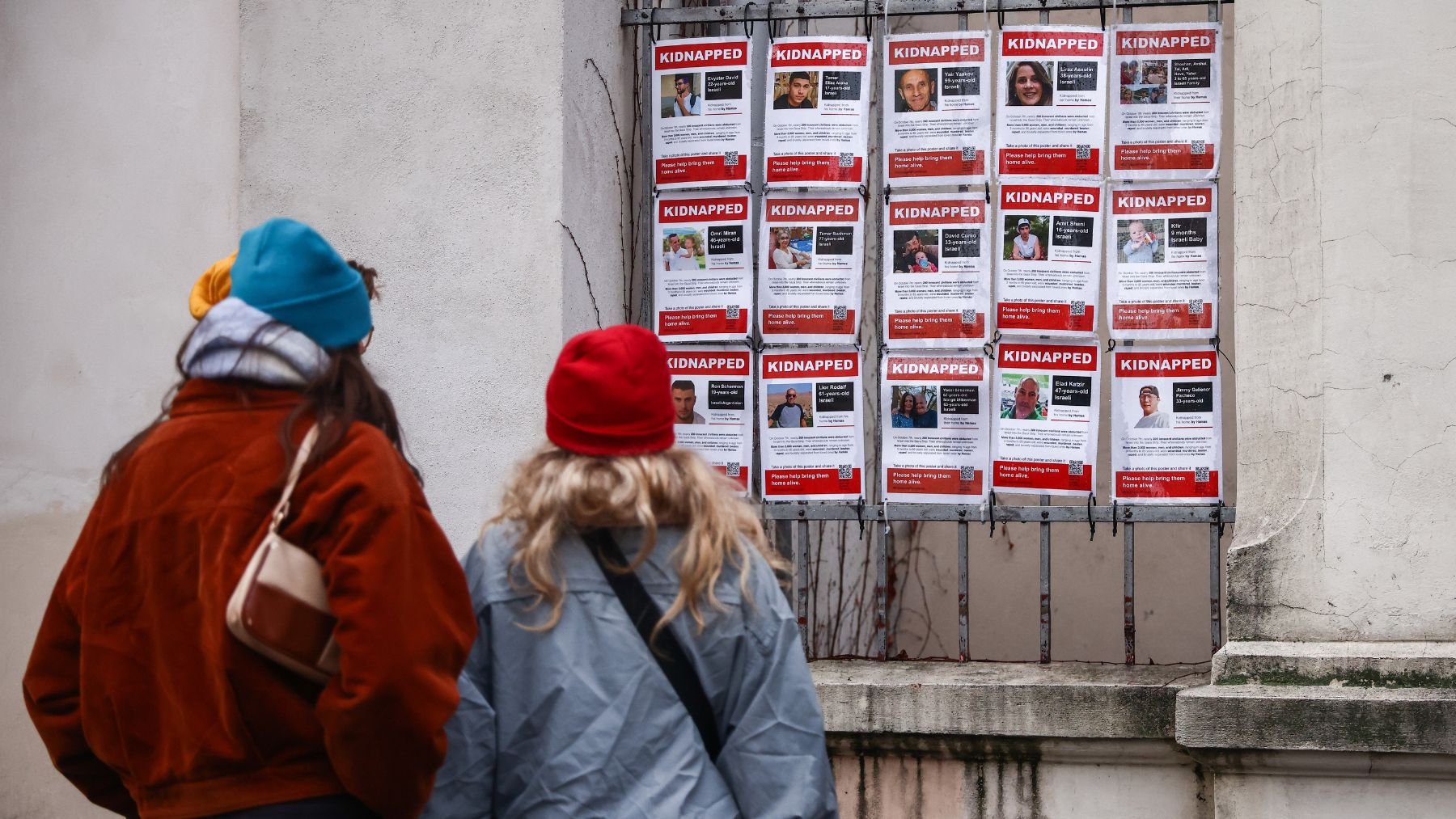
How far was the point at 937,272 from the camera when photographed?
4.52 metres

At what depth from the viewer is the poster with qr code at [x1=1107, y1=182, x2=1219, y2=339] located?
14.4 feet

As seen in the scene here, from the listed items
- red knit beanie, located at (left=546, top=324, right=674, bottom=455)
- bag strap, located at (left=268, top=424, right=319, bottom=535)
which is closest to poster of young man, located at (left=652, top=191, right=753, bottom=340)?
red knit beanie, located at (left=546, top=324, right=674, bottom=455)

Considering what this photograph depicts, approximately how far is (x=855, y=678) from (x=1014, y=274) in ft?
4.36

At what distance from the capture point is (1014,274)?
4.47 m

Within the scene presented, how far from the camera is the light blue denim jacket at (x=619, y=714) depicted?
7.50 feet

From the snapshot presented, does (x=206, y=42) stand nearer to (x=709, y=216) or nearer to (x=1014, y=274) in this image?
(x=709, y=216)

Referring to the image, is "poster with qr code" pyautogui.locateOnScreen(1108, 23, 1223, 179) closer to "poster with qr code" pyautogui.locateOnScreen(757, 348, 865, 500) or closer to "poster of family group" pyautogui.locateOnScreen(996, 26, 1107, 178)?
"poster of family group" pyautogui.locateOnScreen(996, 26, 1107, 178)

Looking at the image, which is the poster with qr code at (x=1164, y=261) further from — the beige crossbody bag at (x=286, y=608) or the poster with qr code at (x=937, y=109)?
the beige crossbody bag at (x=286, y=608)

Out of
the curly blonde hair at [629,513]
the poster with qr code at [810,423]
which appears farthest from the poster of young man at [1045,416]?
the curly blonde hair at [629,513]

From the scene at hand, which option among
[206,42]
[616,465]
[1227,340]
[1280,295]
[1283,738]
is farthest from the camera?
[1227,340]

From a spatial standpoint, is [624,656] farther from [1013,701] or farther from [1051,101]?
[1051,101]

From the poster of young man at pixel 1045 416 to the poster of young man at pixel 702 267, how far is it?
2.78 feet

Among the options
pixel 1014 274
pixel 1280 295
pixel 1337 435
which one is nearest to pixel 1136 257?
pixel 1014 274

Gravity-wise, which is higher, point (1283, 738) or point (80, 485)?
point (80, 485)
